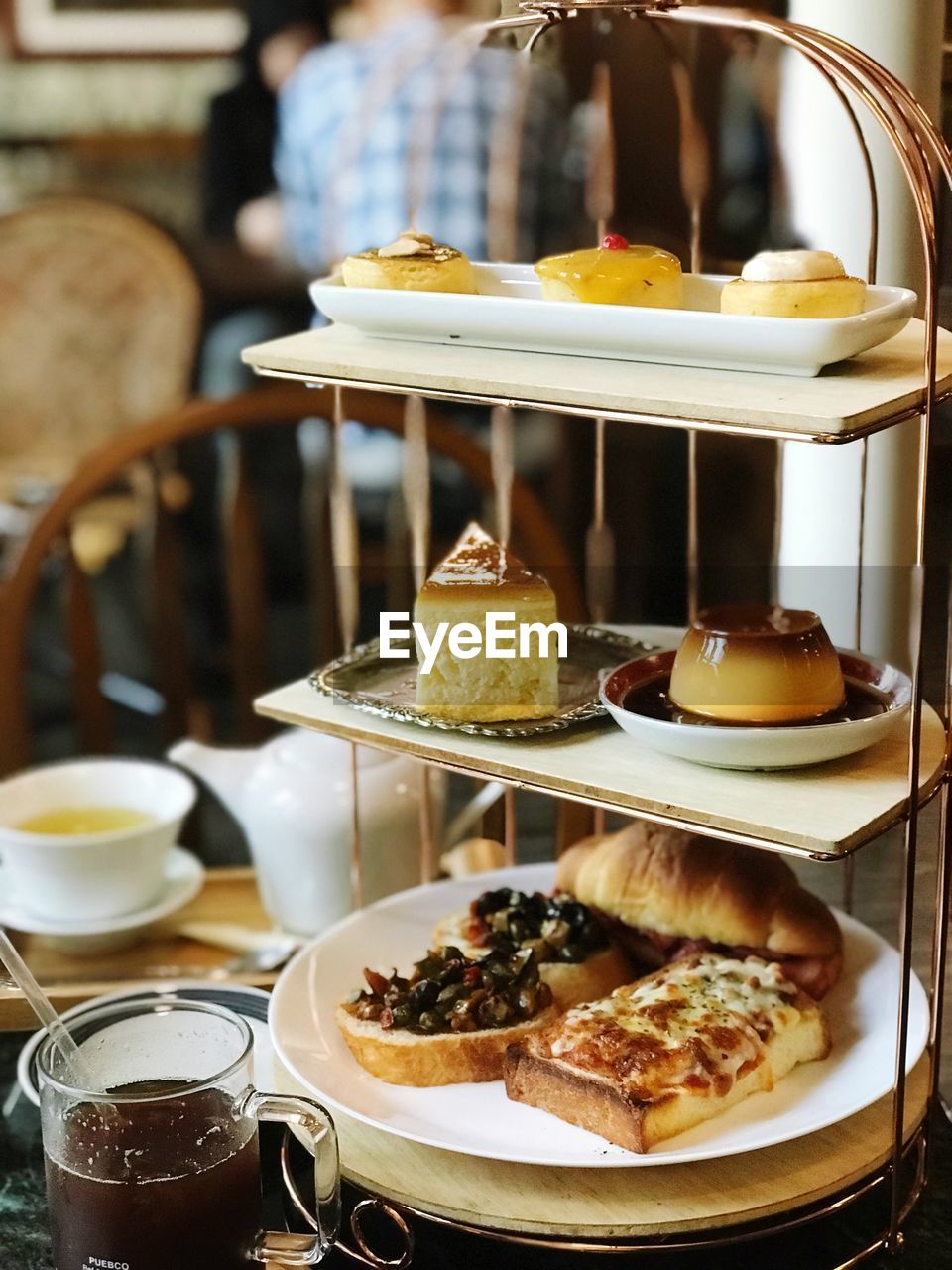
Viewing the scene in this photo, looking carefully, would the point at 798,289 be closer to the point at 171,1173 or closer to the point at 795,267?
the point at 795,267

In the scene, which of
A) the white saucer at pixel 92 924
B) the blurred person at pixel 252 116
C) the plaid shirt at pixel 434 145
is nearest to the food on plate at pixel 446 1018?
the white saucer at pixel 92 924

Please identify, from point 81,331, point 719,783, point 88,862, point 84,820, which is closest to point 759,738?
point 719,783

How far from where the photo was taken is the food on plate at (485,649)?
0.95 meters

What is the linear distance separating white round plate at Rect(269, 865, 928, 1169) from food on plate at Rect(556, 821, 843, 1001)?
41mm

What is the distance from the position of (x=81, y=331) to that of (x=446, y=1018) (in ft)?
8.81

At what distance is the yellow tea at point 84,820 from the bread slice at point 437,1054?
0.41m

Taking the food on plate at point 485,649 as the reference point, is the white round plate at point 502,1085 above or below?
below

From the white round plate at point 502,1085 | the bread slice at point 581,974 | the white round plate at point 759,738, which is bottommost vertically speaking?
the white round plate at point 502,1085

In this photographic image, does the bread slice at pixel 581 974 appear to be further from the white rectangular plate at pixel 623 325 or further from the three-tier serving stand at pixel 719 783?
the white rectangular plate at pixel 623 325

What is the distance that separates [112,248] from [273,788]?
235cm

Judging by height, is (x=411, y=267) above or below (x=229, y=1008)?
above

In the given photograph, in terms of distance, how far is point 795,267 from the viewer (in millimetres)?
803

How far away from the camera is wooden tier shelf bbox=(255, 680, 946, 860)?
79cm

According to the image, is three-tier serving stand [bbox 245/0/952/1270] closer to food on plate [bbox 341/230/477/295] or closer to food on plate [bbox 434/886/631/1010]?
food on plate [bbox 341/230/477/295]
